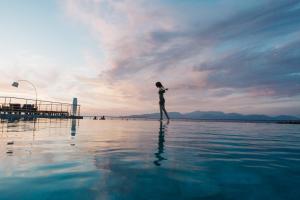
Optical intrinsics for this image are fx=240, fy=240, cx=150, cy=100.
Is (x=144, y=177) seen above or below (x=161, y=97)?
below

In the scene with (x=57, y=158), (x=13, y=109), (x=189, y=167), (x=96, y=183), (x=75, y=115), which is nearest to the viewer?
(x=96, y=183)

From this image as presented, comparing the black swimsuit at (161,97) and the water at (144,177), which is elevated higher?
the black swimsuit at (161,97)

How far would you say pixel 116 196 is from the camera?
7.12ft

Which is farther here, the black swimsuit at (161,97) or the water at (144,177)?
the black swimsuit at (161,97)

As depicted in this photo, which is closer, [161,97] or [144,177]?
[144,177]

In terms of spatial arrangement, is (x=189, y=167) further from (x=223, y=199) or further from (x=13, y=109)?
(x=13, y=109)

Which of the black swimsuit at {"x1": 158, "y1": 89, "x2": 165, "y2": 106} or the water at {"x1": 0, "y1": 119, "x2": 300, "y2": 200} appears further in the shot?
the black swimsuit at {"x1": 158, "y1": 89, "x2": 165, "y2": 106}

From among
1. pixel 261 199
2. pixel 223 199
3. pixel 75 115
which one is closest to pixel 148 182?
pixel 223 199

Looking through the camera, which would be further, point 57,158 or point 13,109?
point 13,109

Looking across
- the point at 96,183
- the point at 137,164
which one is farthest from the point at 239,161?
the point at 96,183

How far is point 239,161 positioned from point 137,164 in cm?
173

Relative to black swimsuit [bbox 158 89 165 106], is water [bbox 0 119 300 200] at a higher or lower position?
lower

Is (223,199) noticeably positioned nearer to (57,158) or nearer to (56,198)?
(56,198)

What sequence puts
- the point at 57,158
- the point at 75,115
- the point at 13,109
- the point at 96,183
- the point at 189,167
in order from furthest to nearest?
the point at 75,115 → the point at 13,109 → the point at 57,158 → the point at 189,167 → the point at 96,183
